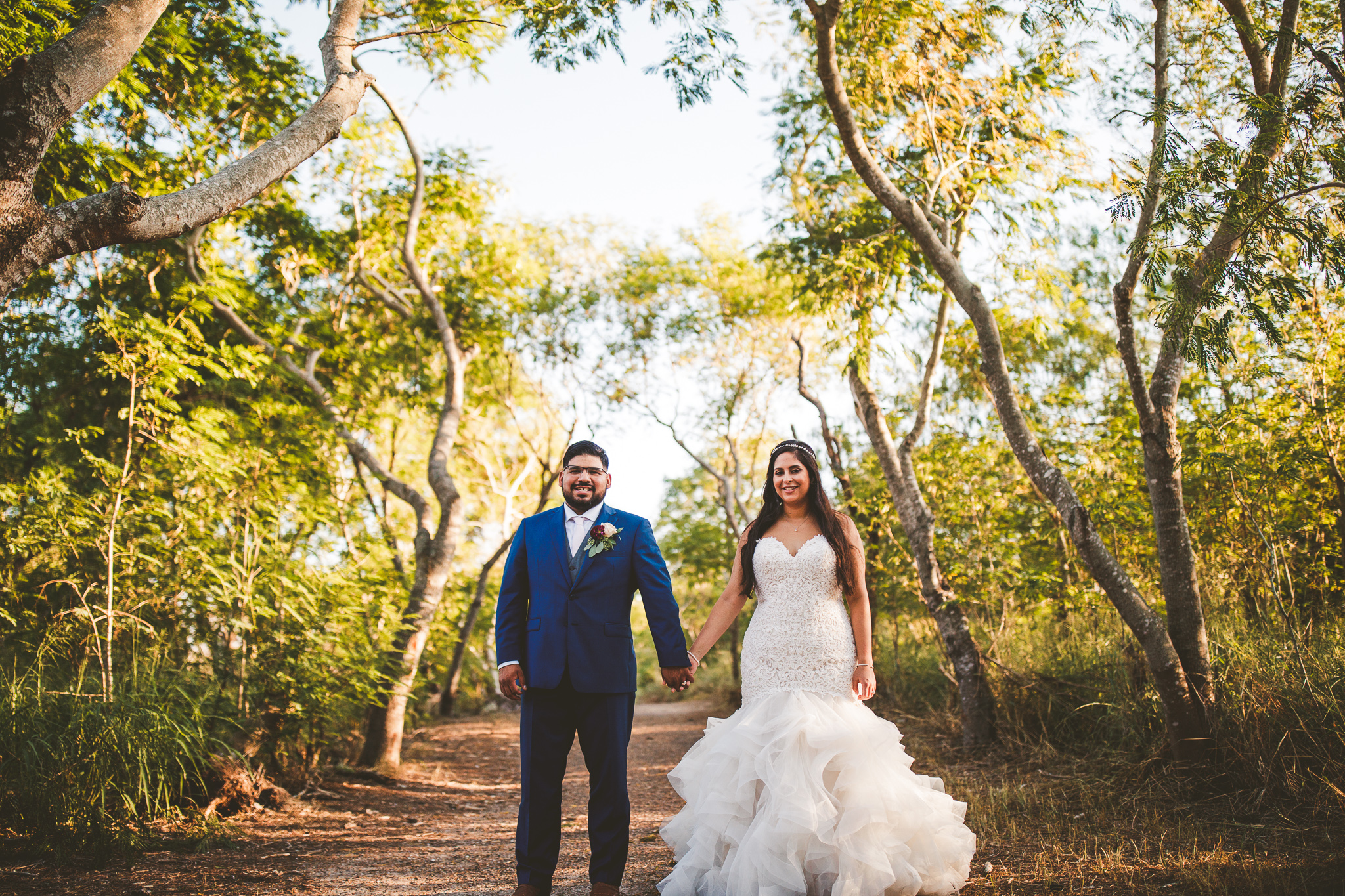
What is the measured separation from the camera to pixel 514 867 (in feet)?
15.2

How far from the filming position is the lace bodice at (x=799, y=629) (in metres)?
3.72

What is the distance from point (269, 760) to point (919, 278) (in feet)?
25.9

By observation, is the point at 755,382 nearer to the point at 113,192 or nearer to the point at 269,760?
the point at 269,760

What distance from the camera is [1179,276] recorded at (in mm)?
4059

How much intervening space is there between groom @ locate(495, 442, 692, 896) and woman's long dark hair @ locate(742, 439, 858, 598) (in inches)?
20.5

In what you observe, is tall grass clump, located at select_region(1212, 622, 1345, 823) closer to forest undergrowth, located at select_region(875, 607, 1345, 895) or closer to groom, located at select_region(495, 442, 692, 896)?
forest undergrowth, located at select_region(875, 607, 1345, 895)

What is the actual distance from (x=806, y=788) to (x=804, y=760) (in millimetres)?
124

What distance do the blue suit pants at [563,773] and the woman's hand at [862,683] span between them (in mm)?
1092

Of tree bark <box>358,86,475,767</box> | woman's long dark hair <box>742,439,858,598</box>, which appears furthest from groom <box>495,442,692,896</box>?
tree bark <box>358,86,475,767</box>

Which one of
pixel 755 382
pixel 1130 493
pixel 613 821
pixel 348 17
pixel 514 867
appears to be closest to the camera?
pixel 613 821

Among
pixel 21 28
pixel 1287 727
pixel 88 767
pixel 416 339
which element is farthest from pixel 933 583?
pixel 416 339

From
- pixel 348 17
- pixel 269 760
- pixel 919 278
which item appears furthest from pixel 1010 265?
pixel 269 760

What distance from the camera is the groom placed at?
3510 millimetres

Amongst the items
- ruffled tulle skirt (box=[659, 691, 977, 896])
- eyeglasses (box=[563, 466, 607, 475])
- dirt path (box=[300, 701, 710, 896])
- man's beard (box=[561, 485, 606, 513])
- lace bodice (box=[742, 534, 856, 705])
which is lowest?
dirt path (box=[300, 701, 710, 896])
